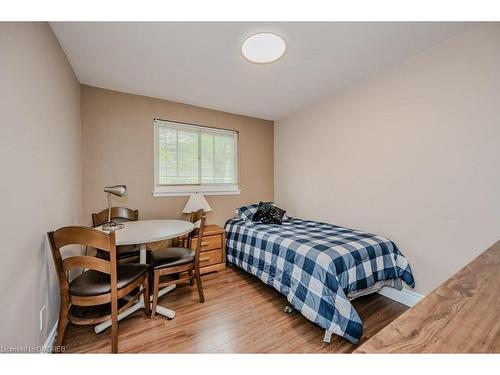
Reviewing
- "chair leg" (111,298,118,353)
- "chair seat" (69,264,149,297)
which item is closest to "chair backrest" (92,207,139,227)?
"chair seat" (69,264,149,297)

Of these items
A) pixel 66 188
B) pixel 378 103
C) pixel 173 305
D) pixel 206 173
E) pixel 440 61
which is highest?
pixel 440 61

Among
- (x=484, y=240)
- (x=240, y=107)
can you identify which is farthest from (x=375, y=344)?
(x=240, y=107)

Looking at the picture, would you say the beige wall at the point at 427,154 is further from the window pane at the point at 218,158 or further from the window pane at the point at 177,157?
the window pane at the point at 177,157

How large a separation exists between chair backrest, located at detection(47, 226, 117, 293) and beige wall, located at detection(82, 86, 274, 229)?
1.21m

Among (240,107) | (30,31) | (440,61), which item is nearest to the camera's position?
(30,31)

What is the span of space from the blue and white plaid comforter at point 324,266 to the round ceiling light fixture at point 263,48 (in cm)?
173

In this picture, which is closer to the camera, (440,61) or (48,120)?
(48,120)

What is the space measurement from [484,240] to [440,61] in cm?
150

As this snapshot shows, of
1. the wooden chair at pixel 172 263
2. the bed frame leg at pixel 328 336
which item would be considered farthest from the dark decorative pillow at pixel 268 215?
the bed frame leg at pixel 328 336

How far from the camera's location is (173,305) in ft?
6.50

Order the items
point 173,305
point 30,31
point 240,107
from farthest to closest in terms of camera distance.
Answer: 1. point 240,107
2. point 173,305
3. point 30,31

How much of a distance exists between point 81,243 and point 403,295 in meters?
2.72

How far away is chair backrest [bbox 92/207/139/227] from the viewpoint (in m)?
2.32
